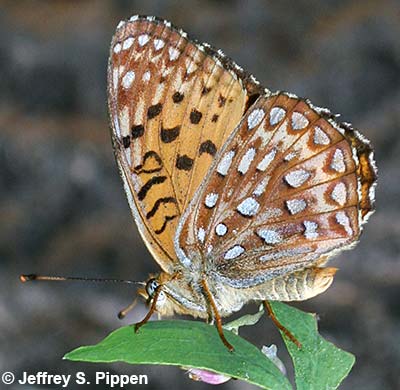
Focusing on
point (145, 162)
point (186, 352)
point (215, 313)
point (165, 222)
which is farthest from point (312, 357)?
point (145, 162)

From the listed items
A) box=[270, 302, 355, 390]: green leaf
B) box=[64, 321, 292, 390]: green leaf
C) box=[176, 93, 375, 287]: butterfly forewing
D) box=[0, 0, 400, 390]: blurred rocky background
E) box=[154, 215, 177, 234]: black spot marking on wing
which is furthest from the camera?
box=[0, 0, 400, 390]: blurred rocky background

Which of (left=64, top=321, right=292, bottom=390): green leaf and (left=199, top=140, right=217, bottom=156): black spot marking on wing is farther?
(left=199, top=140, right=217, bottom=156): black spot marking on wing

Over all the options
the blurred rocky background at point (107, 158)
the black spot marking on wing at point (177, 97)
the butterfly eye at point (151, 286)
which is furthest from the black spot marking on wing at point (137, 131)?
the blurred rocky background at point (107, 158)

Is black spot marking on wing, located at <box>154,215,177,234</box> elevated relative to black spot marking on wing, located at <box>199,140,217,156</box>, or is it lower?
lower

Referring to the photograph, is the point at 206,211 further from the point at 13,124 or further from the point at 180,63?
the point at 13,124

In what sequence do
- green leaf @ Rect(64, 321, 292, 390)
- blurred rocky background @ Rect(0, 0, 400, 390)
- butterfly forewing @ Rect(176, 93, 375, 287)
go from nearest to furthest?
green leaf @ Rect(64, 321, 292, 390) → butterfly forewing @ Rect(176, 93, 375, 287) → blurred rocky background @ Rect(0, 0, 400, 390)

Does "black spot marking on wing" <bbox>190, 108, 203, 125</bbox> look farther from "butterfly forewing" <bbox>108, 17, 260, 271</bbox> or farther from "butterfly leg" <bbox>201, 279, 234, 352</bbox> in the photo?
"butterfly leg" <bbox>201, 279, 234, 352</bbox>

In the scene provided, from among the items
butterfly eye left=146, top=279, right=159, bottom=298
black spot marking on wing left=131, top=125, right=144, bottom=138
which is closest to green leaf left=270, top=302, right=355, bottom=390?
butterfly eye left=146, top=279, right=159, bottom=298

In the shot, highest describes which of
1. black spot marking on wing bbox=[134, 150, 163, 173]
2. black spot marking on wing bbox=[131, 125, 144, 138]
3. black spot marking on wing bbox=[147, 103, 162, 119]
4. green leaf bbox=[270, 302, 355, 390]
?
black spot marking on wing bbox=[147, 103, 162, 119]
